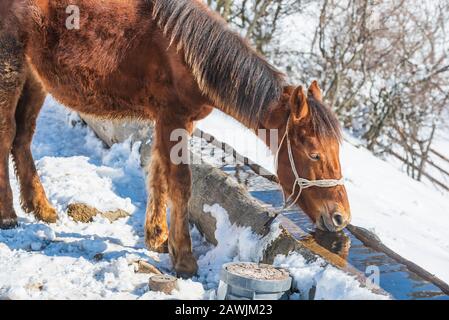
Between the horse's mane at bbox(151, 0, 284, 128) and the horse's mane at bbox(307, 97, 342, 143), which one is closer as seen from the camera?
the horse's mane at bbox(307, 97, 342, 143)

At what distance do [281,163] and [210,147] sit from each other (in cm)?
228

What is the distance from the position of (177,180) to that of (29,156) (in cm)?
180

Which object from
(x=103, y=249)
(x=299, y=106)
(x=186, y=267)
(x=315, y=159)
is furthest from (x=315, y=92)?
(x=103, y=249)

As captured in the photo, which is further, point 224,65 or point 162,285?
point 224,65

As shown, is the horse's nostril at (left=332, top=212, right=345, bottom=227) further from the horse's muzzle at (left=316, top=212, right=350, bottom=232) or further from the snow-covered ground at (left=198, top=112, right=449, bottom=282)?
the snow-covered ground at (left=198, top=112, right=449, bottom=282)

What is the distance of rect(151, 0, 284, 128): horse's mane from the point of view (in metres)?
4.02

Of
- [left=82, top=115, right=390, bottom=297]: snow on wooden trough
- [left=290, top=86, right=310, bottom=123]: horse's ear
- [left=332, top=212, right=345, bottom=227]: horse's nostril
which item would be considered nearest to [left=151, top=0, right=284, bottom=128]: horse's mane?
[left=290, top=86, right=310, bottom=123]: horse's ear

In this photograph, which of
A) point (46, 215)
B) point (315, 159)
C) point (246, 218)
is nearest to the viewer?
point (315, 159)

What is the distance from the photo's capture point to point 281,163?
4.00 meters

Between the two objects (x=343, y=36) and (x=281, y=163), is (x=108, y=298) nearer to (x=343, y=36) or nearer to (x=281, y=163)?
(x=281, y=163)

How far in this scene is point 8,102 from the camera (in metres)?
4.76

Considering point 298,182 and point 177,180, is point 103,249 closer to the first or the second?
point 177,180

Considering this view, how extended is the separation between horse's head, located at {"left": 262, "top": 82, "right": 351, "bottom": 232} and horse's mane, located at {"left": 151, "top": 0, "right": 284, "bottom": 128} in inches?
9.0
